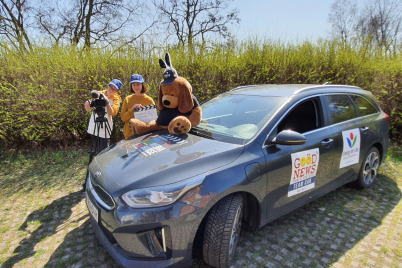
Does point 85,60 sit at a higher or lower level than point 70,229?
higher

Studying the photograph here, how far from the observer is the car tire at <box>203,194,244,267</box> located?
1.99 meters

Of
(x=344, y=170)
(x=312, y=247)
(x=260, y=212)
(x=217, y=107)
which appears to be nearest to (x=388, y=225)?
(x=344, y=170)

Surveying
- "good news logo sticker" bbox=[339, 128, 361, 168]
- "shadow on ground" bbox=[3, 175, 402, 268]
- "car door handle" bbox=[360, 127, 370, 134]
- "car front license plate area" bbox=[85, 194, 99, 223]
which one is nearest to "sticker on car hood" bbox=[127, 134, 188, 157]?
"car front license plate area" bbox=[85, 194, 99, 223]

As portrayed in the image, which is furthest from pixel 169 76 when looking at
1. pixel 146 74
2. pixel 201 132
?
pixel 146 74

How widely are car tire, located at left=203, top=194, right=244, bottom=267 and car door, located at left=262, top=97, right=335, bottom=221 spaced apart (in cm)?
46

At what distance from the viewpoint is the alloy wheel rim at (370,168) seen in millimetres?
3649

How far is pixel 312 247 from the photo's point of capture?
253 cm

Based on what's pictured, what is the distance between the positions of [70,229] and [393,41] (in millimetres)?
9142

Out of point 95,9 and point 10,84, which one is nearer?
point 10,84

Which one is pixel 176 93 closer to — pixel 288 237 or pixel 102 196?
pixel 102 196

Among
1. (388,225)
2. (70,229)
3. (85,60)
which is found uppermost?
(85,60)

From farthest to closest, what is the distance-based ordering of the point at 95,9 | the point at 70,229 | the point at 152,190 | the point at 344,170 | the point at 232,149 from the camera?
1. the point at 95,9
2. the point at 344,170
3. the point at 70,229
4. the point at 232,149
5. the point at 152,190

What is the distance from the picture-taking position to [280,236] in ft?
8.79

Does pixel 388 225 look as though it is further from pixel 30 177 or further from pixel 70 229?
pixel 30 177
